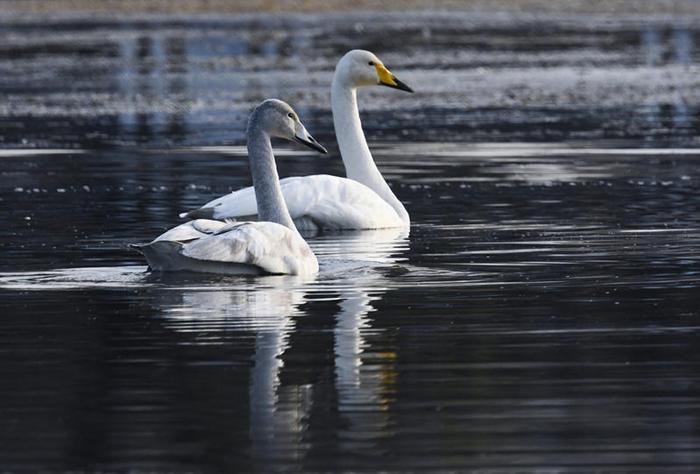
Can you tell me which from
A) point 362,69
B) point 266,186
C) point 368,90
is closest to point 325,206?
point 266,186

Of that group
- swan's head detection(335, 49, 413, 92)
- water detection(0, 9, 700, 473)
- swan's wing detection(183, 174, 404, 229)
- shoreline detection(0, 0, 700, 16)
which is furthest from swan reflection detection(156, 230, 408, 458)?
shoreline detection(0, 0, 700, 16)

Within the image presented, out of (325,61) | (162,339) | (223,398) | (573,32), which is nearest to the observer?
(223,398)

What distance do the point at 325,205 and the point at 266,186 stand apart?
7.72 feet

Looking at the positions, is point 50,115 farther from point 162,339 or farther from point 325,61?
point 162,339

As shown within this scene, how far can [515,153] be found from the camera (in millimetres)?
22234

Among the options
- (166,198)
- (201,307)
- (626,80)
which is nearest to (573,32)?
(626,80)

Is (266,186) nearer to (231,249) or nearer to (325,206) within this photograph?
(231,249)

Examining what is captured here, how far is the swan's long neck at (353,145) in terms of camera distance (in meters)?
16.6

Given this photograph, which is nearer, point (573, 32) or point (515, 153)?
point (515, 153)

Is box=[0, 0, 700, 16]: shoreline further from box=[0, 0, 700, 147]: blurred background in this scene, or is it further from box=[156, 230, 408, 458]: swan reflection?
box=[156, 230, 408, 458]: swan reflection

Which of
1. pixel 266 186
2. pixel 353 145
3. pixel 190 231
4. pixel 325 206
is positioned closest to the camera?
pixel 190 231

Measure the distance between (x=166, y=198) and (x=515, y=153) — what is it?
567 centimetres

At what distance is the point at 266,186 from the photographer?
12859 millimetres

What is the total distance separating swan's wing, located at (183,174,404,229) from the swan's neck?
6.81ft
